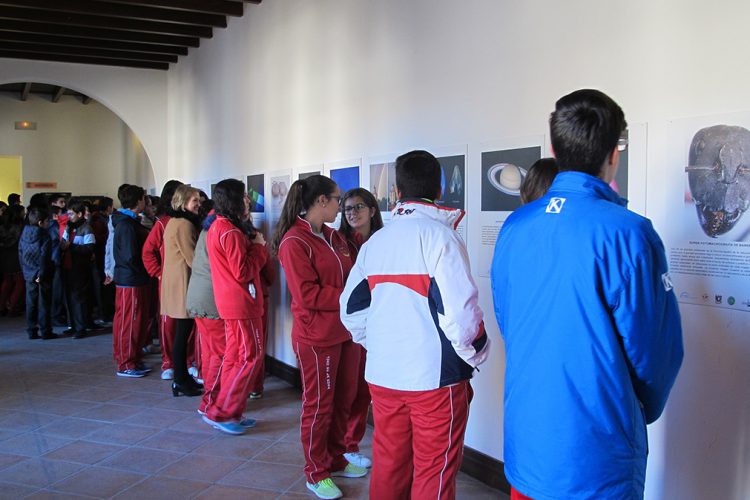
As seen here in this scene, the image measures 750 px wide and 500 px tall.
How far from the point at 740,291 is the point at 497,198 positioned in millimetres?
1364

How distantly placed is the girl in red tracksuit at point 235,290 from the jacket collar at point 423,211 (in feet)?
6.63

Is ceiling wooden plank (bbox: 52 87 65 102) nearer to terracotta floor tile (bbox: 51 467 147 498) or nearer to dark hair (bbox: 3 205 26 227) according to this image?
dark hair (bbox: 3 205 26 227)

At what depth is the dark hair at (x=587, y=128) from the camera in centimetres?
154

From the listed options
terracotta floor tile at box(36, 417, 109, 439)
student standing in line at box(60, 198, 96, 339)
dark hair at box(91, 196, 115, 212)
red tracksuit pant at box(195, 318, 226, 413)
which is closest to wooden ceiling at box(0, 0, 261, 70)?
dark hair at box(91, 196, 115, 212)

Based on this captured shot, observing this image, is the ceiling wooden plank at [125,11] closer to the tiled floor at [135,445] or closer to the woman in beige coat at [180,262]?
the woman in beige coat at [180,262]

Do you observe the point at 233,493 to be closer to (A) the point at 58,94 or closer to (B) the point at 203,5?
(B) the point at 203,5

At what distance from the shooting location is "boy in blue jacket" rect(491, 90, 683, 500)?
1474mm

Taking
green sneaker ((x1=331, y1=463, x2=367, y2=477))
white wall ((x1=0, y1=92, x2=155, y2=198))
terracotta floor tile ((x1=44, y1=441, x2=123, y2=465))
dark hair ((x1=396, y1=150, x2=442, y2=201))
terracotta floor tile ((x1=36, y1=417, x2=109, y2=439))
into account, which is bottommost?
terracotta floor tile ((x1=44, y1=441, x2=123, y2=465))

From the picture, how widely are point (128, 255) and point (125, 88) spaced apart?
5.02 meters

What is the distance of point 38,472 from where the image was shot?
3.75 metres

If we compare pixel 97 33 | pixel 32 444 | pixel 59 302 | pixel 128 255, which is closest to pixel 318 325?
pixel 32 444

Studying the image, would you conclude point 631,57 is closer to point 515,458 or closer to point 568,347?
point 568,347

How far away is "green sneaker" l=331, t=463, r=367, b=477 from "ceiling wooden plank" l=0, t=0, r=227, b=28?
5.71 metres

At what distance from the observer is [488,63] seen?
3.41 m
